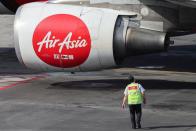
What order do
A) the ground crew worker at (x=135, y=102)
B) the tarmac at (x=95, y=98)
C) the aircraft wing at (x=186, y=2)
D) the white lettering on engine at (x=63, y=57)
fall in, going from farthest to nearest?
the white lettering on engine at (x=63, y=57) → the aircraft wing at (x=186, y=2) → the tarmac at (x=95, y=98) → the ground crew worker at (x=135, y=102)

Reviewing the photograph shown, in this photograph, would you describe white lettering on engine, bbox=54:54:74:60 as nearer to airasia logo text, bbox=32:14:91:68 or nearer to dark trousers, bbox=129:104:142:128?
airasia logo text, bbox=32:14:91:68

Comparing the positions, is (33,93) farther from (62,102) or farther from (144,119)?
(144,119)

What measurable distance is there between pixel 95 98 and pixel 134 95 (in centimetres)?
475

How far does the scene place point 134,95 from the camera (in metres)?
20.3

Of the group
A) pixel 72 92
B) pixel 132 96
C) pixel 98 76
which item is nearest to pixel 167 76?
pixel 98 76

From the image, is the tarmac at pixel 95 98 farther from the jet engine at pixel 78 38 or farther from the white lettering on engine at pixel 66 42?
the white lettering on engine at pixel 66 42

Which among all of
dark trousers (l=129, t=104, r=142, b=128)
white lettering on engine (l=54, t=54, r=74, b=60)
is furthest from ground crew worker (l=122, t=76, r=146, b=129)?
white lettering on engine (l=54, t=54, r=74, b=60)

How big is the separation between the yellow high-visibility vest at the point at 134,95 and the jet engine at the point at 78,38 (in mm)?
4871

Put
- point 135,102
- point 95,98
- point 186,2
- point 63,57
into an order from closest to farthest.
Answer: point 135,102
point 95,98
point 186,2
point 63,57

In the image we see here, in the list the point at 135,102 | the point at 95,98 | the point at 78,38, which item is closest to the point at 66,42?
Result: the point at 78,38

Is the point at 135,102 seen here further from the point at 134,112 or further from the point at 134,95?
the point at 134,112

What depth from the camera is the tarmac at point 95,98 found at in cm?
2109

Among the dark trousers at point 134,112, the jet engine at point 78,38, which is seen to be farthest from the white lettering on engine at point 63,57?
the dark trousers at point 134,112

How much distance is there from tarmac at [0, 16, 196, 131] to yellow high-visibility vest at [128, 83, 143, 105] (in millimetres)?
805
